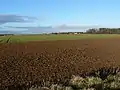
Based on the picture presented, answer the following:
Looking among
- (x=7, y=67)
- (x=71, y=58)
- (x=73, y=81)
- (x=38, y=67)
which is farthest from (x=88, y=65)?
(x=73, y=81)

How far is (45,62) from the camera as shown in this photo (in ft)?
83.0

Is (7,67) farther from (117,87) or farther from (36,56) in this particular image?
(117,87)

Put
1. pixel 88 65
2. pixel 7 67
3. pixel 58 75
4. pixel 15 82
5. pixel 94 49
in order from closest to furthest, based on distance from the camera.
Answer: pixel 15 82
pixel 58 75
pixel 7 67
pixel 88 65
pixel 94 49

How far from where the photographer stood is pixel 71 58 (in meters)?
27.6

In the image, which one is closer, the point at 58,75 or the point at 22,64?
the point at 58,75

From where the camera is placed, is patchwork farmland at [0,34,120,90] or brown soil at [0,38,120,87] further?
brown soil at [0,38,120,87]

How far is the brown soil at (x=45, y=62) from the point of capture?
20.5 metres

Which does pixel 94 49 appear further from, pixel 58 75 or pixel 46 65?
pixel 58 75

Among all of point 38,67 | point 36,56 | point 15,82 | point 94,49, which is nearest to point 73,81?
point 15,82

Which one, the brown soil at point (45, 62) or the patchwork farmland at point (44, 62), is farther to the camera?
the brown soil at point (45, 62)

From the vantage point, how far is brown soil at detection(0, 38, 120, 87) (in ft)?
67.4

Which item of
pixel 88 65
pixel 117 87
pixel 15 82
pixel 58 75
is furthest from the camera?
pixel 88 65

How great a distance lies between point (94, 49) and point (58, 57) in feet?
27.7

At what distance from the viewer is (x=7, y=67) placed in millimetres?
23484
